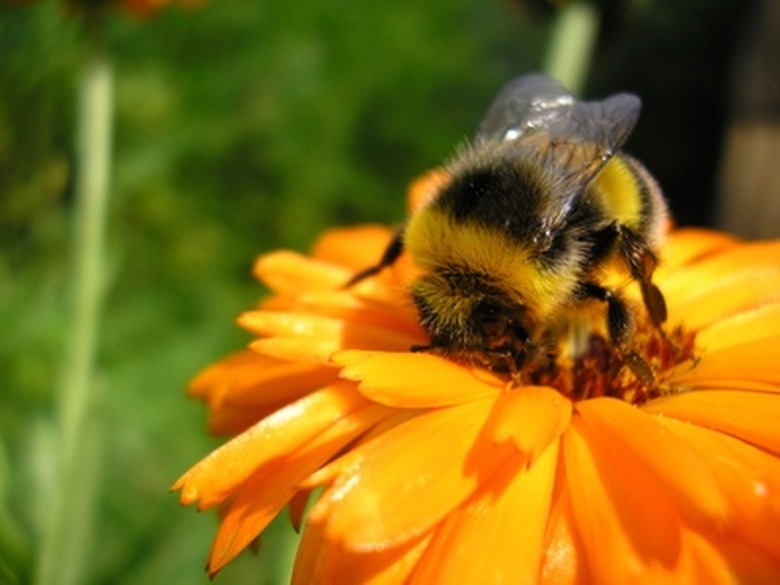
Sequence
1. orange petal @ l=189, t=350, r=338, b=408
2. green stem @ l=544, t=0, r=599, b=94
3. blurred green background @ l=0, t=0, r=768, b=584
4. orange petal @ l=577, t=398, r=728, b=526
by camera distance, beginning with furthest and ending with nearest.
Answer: blurred green background @ l=0, t=0, r=768, b=584
green stem @ l=544, t=0, r=599, b=94
orange petal @ l=189, t=350, r=338, b=408
orange petal @ l=577, t=398, r=728, b=526

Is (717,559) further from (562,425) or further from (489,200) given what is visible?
(489,200)

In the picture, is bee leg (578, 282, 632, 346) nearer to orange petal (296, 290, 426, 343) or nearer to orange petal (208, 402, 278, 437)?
orange petal (296, 290, 426, 343)

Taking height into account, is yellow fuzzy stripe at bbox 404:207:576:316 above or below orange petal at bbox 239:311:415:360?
above

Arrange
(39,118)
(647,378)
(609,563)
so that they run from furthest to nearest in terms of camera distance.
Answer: (39,118) < (647,378) < (609,563)

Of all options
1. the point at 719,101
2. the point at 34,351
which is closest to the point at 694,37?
the point at 719,101

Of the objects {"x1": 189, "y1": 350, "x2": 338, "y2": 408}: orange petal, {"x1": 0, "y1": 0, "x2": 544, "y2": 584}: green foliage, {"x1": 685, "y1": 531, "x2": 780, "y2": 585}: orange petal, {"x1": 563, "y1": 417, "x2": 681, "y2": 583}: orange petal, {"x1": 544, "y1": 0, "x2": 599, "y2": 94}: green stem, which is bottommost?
{"x1": 0, "y1": 0, "x2": 544, "y2": 584}: green foliage

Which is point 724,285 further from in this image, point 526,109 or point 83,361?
point 83,361

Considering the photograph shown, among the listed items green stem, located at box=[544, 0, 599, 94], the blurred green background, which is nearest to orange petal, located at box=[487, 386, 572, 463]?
the blurred green background
